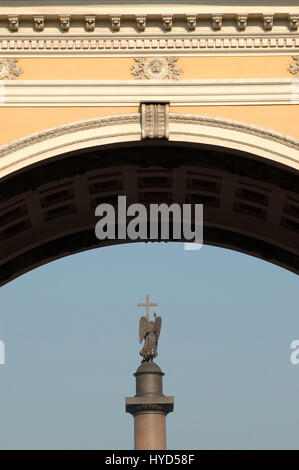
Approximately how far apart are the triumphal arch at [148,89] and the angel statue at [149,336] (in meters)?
24.6

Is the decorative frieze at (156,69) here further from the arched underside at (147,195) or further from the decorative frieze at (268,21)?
the decorative frieze at (268,21)

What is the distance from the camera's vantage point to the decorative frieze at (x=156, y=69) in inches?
940

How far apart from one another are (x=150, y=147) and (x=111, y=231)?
428 centimetres

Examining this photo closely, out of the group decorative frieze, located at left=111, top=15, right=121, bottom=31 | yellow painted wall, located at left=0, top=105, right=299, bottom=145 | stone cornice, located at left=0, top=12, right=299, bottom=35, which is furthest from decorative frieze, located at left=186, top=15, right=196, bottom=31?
yellow painted wall, located at left=0, top=105, right=299, bottom=145

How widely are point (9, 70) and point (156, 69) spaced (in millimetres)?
3130

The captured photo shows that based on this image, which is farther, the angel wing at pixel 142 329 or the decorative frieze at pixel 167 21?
the angel wing at pixel 142 329

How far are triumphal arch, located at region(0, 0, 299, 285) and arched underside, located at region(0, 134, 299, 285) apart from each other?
0.22ft

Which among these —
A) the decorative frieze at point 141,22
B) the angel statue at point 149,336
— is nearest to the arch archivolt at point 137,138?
the decorative frieze at point 141,22

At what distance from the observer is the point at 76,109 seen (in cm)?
2373

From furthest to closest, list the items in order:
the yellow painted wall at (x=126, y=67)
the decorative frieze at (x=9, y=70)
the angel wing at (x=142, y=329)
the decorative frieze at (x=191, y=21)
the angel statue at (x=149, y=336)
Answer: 1. the angel wing at (x=142, y=329)
2. the angel statue at (x=149, y=336)
3. the yellow painted wall at (x=126, y=67)
4. the decorative frieze at (x=9, y=70)
5. the decorative frieze at (x=191, y=21)

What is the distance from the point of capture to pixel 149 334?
49688 millimetres

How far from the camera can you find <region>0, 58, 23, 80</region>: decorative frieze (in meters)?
23.8

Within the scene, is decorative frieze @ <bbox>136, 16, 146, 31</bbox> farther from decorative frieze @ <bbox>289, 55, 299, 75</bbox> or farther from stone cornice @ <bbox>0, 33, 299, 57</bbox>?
decorative frieze @ <bbox>289, 55, 299, 75</bbox>

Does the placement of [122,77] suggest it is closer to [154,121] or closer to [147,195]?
[154,121]
